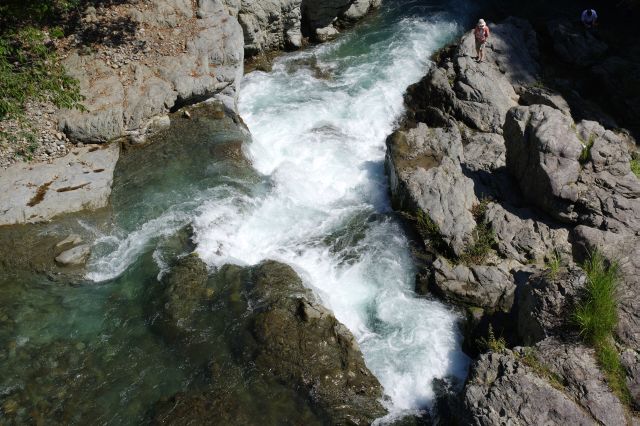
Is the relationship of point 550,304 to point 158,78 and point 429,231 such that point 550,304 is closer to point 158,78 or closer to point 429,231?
point 429,231

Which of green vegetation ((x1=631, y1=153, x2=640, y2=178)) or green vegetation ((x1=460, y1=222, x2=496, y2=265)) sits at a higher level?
green vegetation ((x1=631, y1=153, x2=640, y2=178))

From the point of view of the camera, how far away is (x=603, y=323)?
8.41 meters

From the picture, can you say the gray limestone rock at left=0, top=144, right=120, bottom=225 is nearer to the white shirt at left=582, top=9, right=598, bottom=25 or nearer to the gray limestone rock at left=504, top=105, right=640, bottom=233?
the gray limestone rock at left=504, top=105, right=640, bottom=233

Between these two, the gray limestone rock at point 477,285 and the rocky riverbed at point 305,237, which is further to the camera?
the gray limestone rock at point 477,285

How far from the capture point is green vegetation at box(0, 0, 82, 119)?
1264 cm

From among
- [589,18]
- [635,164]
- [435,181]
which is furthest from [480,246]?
[589,18]

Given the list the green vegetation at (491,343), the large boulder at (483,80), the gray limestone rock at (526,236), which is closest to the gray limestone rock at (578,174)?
the gray limestone rock at (526,236)

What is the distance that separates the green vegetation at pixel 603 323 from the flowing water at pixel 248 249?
8.96ft

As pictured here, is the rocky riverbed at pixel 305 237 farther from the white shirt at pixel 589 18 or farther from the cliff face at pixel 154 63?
the white shirt at pixel 589 18

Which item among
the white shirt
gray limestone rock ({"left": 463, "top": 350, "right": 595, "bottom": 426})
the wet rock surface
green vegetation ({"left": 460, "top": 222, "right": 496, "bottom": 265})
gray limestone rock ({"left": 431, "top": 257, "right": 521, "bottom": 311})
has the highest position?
the white shirt

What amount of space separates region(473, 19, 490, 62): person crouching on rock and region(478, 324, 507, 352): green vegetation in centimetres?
1124

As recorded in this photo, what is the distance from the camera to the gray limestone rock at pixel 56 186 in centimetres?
1229

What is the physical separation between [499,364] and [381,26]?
1749 cm

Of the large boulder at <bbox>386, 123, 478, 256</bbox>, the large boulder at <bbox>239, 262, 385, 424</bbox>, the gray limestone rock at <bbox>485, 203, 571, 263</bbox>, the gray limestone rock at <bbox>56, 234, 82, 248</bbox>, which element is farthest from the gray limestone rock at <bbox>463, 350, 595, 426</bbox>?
the gray limestone rock at <bbox>56, 234, 82, 248</bbox>
